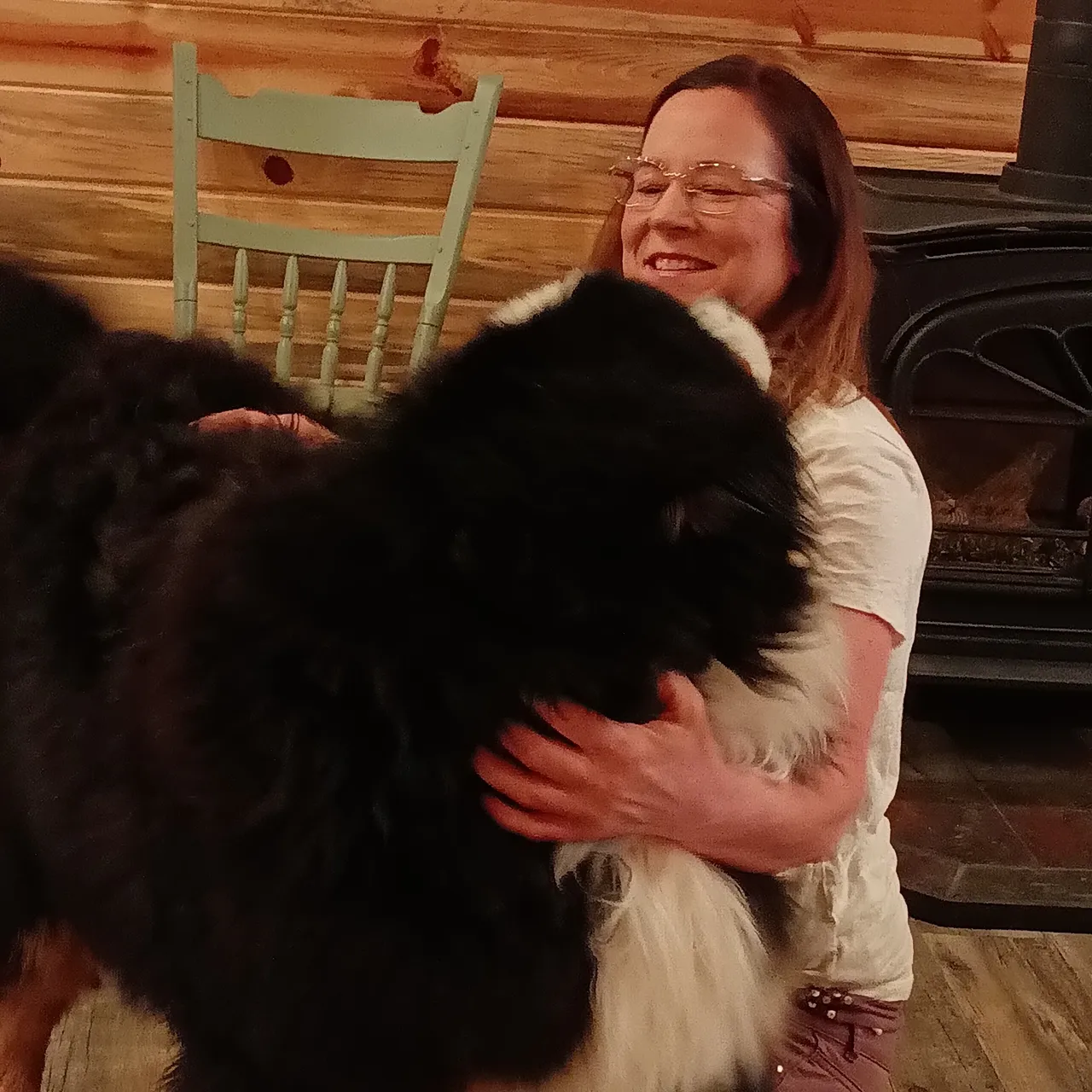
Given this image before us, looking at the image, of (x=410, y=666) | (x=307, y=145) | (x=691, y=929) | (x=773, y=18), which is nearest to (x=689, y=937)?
(x=691, y=929)

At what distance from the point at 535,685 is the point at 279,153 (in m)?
1.87

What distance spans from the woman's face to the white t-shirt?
0.14 meters

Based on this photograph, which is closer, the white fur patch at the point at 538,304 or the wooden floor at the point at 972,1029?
the white fur patch at the point at 538,304

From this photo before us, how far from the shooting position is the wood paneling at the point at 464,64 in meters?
2.07

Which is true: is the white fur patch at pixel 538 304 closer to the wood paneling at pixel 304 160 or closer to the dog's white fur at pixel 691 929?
the dog's white fur at pixel 691 929

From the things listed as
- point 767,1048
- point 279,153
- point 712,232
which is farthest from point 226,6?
point 767,1048

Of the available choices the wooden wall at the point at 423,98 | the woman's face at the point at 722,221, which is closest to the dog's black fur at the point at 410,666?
the woman's face at the point at 722,221

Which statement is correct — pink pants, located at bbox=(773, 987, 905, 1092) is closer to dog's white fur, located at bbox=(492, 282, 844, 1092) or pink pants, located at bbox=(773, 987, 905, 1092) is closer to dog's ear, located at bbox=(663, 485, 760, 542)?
dog's white fur, located at bbox=(492, 282, 844, 1092)

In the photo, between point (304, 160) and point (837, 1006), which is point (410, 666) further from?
point (304, 160)

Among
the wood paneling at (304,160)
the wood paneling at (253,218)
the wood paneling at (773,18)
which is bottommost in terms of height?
the wood paneling at (253,218)

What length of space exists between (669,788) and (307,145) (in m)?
1.48

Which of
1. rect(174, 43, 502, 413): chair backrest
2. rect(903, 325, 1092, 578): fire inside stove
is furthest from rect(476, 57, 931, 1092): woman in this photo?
rect(903, 325, 1092, 578): fire inside stove

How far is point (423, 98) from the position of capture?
2164 millimetres

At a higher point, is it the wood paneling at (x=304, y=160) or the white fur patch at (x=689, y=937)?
the wood paneling at (x=304, y=160)
